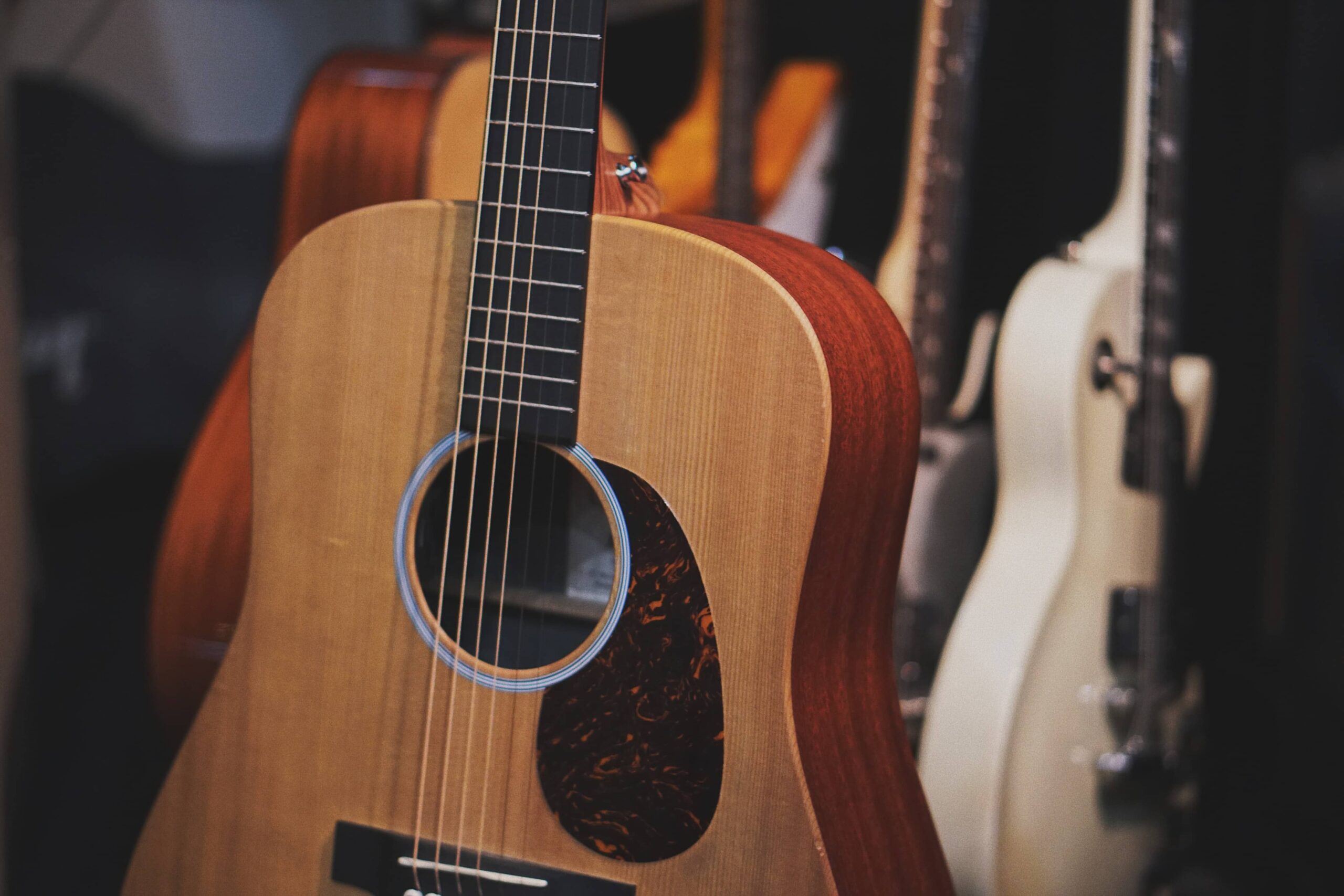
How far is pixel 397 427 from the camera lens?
2.08 ft

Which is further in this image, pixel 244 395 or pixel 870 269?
pixel 870 269

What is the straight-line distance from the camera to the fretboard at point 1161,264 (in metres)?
0.91

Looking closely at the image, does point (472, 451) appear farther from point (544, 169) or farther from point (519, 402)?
point (544, 169)

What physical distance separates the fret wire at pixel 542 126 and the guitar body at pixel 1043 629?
40cm

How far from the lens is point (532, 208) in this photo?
609 millimetres

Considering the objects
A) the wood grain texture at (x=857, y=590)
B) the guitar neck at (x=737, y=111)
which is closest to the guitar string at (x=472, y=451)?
the wood grain texture at (x=857, y=590)

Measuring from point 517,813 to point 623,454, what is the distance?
21 cm

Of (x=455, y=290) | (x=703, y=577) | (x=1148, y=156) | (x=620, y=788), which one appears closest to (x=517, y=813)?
(x=620, y=788)

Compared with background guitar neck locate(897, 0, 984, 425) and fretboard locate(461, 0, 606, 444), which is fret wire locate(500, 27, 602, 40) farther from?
background guitar neck locate(897, 0, 984, 425)

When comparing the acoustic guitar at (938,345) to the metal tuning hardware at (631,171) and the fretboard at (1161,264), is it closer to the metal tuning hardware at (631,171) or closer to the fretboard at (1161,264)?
the fretboard at (1161,264)

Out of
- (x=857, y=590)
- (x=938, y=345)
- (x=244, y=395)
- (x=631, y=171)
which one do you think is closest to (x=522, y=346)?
(x=631, y=171)

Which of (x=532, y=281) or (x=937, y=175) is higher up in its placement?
(x=937, y=175)

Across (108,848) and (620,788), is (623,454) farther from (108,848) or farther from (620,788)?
(108,848)

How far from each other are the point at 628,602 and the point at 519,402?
0.13m
